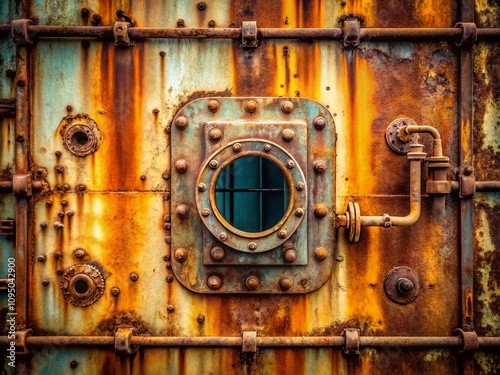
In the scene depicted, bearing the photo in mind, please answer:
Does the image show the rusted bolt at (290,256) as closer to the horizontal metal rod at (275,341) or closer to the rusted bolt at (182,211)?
the horizontal metal rod at (275,341)

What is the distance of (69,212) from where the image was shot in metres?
2.64

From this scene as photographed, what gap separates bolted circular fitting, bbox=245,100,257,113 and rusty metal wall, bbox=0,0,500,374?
76 mm

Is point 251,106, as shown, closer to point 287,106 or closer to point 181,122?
point 287,106

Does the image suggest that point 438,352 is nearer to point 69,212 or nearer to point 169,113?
point 169,113

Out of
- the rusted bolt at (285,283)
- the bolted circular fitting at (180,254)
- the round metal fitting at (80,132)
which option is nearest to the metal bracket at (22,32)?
the round metal fitting at (80,132)

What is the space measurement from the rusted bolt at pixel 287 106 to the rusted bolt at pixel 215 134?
457 millimetres

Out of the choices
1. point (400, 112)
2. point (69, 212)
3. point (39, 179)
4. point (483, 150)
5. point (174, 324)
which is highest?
point (400, 112)

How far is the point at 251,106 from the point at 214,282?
1212mm

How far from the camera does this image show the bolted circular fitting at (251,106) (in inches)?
103

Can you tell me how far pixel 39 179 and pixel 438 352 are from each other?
2.98m

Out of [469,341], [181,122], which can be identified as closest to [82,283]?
A: [181,122]

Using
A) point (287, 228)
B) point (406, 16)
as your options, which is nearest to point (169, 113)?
point (287, 228)

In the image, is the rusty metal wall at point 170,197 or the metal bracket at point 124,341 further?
the rusty metal wall at point 170,197

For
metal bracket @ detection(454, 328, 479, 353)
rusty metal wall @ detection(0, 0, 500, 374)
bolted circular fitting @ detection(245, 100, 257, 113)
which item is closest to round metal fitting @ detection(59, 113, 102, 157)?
rusty metal wall @ detection(0, 0, 500, 374)
